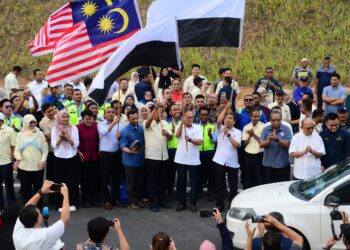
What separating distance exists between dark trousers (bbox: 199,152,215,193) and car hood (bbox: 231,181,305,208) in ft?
7.25

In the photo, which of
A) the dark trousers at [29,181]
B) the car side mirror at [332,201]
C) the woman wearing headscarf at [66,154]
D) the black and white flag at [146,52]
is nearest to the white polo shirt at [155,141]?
the woman wearing headscarf at [66,154]

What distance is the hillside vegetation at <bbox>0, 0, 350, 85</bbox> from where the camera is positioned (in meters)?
24.0

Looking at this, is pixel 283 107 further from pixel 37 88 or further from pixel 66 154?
pixel 37 88

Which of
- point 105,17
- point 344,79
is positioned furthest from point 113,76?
point 344,79

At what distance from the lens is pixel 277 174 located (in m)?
11.5

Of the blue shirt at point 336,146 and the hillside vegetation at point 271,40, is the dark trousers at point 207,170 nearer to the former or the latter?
the blue shirt at point 336,146

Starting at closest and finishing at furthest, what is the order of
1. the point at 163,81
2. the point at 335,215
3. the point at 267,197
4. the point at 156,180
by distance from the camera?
the point at 335,215 → the point at 267,197 → the point at 156,180 → the point at 163,81

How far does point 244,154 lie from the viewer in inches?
484

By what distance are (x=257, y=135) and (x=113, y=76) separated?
271 cm

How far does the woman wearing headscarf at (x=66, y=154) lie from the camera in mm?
11844

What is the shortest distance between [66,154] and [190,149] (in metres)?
2.02

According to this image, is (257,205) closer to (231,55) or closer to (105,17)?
(105,17)

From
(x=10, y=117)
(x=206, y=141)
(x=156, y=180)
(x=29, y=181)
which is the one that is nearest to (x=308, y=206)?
(x=206, y=141)

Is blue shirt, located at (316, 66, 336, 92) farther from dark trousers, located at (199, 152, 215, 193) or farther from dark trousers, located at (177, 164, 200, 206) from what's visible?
dark trousers, located at (177, 164, 200, 206)
